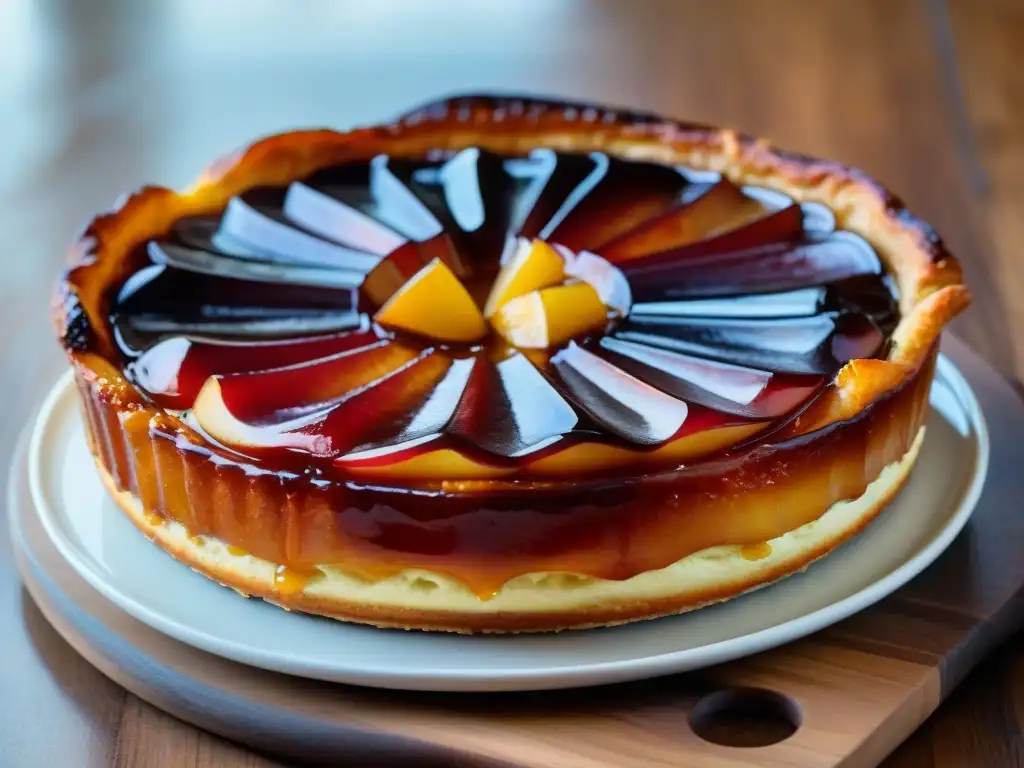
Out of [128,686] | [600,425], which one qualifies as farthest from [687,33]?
[128,686]

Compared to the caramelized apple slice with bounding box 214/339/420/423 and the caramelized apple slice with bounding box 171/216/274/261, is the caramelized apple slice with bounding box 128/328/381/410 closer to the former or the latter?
the caramelized apple slice with bounding box 214/339/420/423

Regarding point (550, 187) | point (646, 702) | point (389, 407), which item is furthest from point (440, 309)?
point (646, 702)

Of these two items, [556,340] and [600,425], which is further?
[556,340]

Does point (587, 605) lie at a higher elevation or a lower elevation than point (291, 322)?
lower

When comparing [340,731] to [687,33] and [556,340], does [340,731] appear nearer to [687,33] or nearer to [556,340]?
[556,340]

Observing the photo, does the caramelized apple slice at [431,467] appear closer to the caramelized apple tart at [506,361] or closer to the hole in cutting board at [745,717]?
the caramelized apple tart at [506,361]

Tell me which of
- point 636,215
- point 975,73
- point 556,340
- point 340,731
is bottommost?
point 340,731
